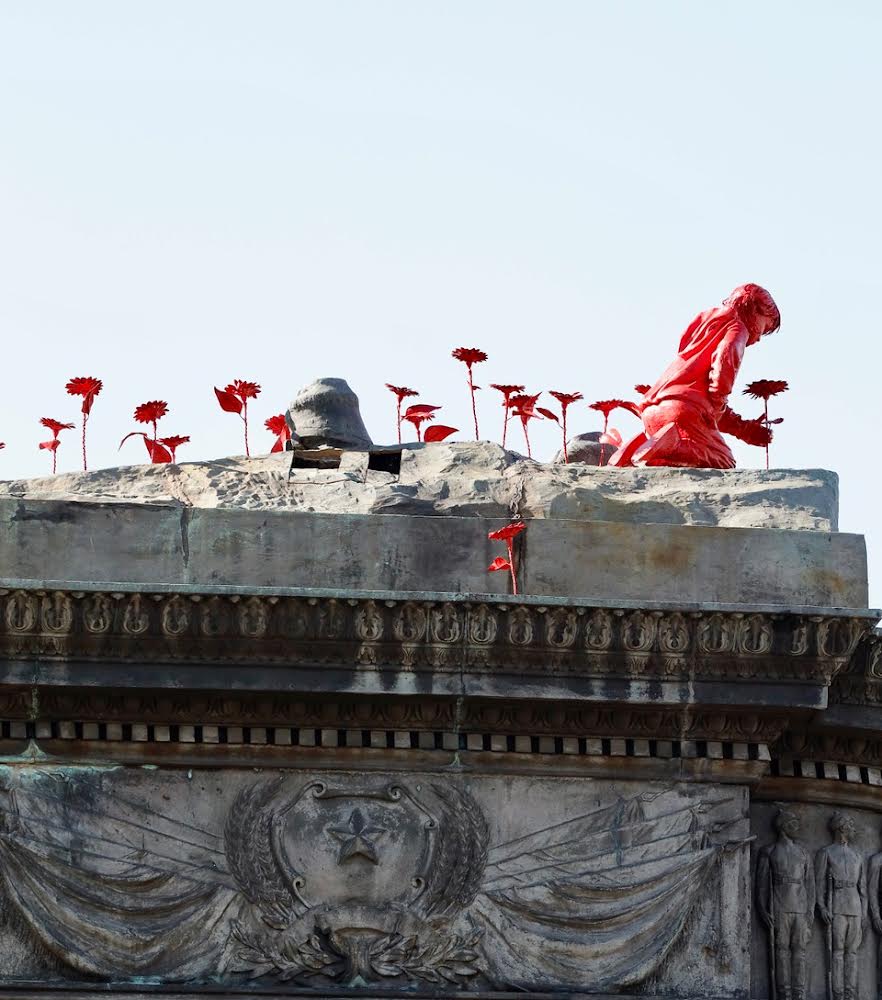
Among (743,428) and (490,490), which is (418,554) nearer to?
(490,490)

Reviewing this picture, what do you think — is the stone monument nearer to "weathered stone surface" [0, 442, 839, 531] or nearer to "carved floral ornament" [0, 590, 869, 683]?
"carved floral ornament" [0, 590, 869, 683]

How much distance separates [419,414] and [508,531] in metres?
2.15

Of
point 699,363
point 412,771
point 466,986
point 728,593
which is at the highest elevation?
point 699,363

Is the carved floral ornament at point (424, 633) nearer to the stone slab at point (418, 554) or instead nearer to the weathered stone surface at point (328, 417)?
the stone slab at point (418, 554)

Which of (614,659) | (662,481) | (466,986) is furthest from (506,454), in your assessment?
(466,986)

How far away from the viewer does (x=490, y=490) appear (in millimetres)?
18203

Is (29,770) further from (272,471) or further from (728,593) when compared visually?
(728,593)

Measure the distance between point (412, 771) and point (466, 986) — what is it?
1.32 meters

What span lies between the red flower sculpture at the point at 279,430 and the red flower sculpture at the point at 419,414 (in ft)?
2.68

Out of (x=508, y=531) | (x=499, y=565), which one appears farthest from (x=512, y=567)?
(x=508, y=531)

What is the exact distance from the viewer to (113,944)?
54.2 feet

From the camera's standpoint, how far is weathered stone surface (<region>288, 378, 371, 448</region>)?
19.0 m

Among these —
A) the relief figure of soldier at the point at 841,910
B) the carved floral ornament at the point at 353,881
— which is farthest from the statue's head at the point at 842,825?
the carved floral ornament at the point at 353,881

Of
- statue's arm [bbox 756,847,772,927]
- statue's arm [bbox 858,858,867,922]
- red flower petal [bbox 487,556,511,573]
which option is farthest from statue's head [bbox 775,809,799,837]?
red flower petal [bbox 487,556,511,573]
